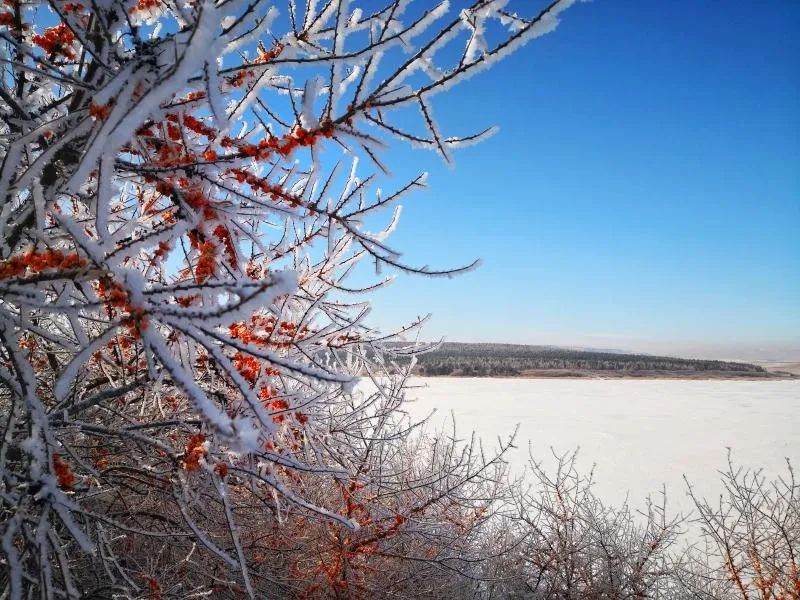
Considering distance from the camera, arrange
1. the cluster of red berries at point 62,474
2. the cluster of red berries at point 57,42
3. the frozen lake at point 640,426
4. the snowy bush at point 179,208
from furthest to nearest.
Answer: the frozen lake at point 640,426 → the cluster of red berries at point 57,42 → the cluster of red berries at point 62,474 → the snowy bush at point 179,208

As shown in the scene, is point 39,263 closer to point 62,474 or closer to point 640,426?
point 62,474

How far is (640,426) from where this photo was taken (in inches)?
591

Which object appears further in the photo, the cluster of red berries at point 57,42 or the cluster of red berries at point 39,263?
the cluster of red berries at point 57,42

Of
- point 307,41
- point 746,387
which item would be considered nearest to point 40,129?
point 307,41

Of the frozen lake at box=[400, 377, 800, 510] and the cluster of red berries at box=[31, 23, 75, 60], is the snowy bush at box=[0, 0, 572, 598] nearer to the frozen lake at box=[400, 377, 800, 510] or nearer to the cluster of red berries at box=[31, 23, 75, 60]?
the cluster of red berries at box=[31, 23, 75, 60]

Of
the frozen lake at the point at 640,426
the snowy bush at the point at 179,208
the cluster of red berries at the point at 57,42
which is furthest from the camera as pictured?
the frozen lake at the point at 640,426

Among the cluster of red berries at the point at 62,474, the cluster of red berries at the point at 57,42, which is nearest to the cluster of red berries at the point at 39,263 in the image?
the cluster of red berries at the point at 62,474

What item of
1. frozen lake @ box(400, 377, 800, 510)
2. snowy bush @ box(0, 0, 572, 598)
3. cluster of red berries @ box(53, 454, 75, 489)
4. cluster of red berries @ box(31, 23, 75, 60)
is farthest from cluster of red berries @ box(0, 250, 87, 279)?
frozen lake @ box(400, 377, 800, 510)

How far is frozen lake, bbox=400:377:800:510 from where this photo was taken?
10484 mm

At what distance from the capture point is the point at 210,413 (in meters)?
0.71

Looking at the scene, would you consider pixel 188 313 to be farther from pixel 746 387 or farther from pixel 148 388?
pixel 746 387

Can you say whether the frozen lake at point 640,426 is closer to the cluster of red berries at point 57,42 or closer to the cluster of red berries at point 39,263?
the cluster of red berries at point 57,42

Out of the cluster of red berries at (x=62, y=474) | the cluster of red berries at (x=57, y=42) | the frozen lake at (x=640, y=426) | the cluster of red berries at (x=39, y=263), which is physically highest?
the cluster of red berries at (x=57, y=42)

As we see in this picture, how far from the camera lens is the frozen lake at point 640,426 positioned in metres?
10.5
